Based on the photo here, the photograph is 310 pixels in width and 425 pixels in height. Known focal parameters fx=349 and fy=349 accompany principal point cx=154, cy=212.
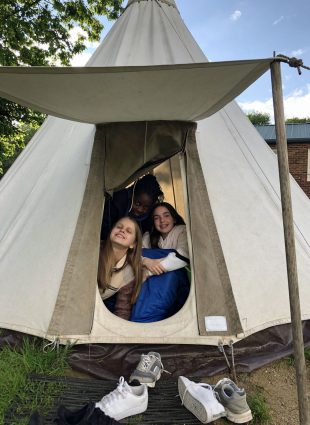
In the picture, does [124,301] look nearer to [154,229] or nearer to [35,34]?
[154,229]

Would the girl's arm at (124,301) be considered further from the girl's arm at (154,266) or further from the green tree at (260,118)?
the green tree at (260,118)

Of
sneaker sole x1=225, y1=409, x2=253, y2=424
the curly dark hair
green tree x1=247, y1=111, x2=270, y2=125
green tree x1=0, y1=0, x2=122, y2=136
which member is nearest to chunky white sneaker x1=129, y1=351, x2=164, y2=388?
sneaker sole x1=225, y1=409, x2=253, y2=424

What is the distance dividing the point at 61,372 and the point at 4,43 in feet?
28.4

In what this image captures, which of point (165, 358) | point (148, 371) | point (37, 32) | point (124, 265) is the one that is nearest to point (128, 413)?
point (148, 371)

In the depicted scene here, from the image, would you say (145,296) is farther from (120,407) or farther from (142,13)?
(142,13)

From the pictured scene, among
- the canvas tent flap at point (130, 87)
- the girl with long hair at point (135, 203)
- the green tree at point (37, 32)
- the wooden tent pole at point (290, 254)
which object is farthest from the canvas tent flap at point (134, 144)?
the green tree at point (37, 32)

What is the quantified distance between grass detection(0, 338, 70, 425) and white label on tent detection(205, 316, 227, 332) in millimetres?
931

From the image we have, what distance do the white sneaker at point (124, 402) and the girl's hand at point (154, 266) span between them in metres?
0.87

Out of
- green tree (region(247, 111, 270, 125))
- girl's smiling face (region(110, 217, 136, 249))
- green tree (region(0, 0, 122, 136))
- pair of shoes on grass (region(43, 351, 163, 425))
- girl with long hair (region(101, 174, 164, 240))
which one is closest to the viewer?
pair of shoes on grass (region(43, 351, 163, 425))

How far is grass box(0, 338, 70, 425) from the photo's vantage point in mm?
1878

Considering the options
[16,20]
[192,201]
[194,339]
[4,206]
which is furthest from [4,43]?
[194,339]

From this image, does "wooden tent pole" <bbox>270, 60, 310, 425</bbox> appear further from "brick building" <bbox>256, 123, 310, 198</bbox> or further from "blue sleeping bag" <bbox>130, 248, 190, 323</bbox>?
"brick building" <bbox>256, 123, 310, 198</bbox>

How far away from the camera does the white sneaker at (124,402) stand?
179 centimetres

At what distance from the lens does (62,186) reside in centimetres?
270
